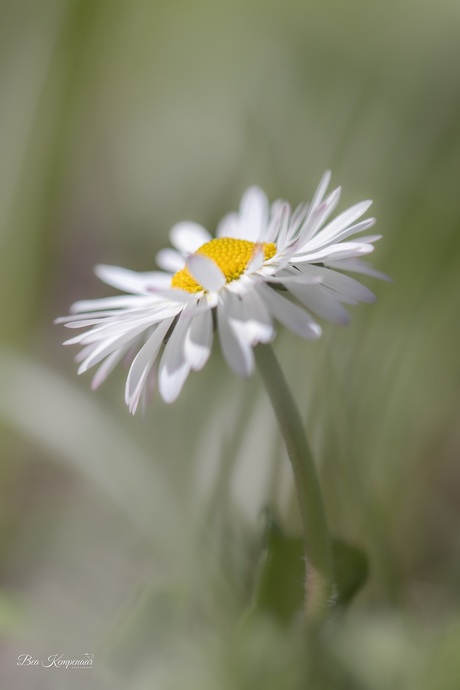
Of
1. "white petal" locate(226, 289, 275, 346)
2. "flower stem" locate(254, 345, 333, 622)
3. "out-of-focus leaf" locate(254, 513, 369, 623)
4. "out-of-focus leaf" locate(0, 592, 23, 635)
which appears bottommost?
"out-of-focus leaf" locate(0, 592, 23, 635)

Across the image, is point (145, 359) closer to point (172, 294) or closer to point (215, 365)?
point (172, 294)

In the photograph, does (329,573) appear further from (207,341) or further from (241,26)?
(241,26)

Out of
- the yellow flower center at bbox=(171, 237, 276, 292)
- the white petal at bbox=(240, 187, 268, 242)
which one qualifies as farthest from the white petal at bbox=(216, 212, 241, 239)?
the yellow flower center at bbox=(171, 237, 276, 292)

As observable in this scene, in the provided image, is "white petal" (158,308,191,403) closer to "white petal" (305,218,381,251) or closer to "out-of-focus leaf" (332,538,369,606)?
"white petal" (305,218,381,251)

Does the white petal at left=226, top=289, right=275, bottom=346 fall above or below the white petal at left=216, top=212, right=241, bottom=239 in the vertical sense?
below

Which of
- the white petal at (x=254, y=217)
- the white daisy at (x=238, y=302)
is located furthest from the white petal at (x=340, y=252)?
the white petal at (x=254, y=217)

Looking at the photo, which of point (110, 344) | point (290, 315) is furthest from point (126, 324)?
point (290, 315)
